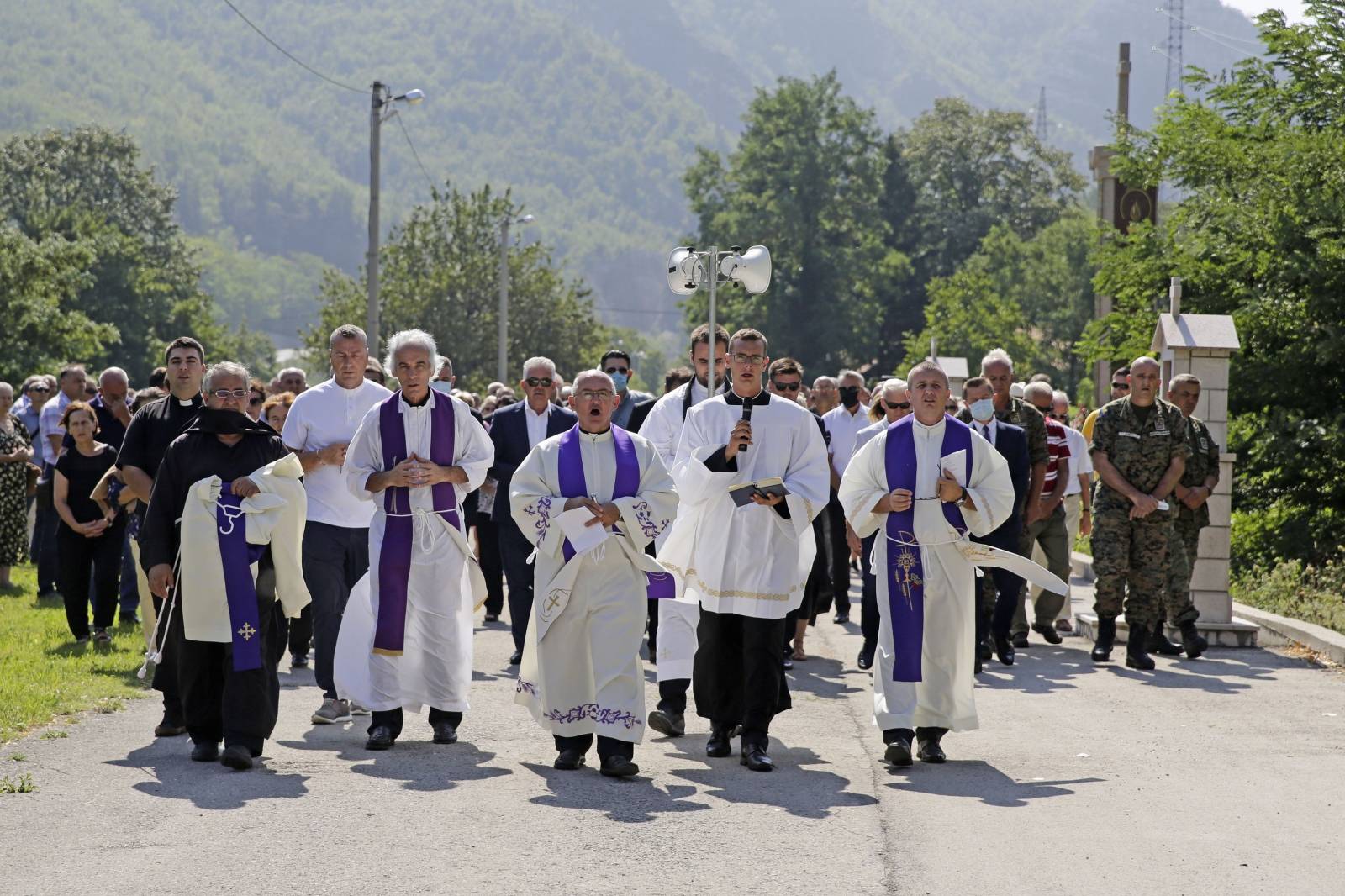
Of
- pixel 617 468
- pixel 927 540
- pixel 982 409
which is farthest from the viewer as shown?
pixel 982 409

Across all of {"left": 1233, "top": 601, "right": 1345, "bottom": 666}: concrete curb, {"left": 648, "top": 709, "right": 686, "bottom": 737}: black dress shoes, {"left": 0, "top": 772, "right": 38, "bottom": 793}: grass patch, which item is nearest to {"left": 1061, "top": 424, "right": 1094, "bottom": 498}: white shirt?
{"left": 1233, "top": 601, "right": 1345, "bottom": 666}: concrete curb

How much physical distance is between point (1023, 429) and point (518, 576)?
3.65 metres

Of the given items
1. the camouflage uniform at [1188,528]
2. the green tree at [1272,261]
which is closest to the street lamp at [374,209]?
the green tree at [1272,261]

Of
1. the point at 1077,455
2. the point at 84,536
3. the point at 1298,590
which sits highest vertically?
the point at 1077,455

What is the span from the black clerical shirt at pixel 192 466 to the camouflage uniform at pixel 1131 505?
251 inches

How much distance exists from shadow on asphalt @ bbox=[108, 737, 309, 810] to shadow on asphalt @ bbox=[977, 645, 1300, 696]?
5.09 m

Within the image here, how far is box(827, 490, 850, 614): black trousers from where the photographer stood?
14.7 metres

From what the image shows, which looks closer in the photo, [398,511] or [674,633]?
[398,511]

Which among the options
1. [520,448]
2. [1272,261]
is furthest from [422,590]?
[1272,261]

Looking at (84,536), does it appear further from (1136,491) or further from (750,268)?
(1136,491)

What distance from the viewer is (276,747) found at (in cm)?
926

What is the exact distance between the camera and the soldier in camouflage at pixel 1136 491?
1284cm

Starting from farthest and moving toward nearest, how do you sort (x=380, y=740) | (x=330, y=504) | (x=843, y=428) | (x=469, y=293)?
(x=469, y=293), (x=843, y=428), (x=330, y=504), (x=380, y=740)

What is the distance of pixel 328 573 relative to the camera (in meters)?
10.4
